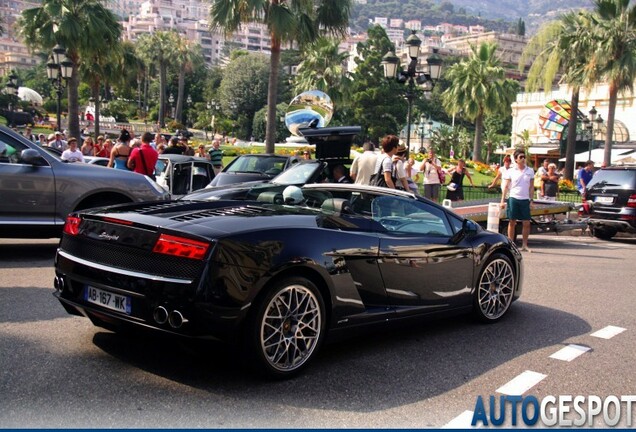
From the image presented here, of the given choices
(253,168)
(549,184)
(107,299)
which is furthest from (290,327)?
(549,184)

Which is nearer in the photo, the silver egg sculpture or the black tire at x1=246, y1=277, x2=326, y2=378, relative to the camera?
the black tire at x1=246, y1=277, x2=326, y2=378

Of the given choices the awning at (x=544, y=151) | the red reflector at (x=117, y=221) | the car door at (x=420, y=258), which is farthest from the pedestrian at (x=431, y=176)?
the awning at (x=544, y=151)

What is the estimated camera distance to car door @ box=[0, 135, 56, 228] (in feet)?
28.0

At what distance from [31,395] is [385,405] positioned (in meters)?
2.11

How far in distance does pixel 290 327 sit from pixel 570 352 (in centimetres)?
253

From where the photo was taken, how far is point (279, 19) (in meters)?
21.7

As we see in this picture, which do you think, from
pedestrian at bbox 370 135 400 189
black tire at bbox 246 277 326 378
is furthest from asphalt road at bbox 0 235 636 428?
pedestrian at bbox 370 135 400 189

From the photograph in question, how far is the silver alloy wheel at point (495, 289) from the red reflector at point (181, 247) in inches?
122

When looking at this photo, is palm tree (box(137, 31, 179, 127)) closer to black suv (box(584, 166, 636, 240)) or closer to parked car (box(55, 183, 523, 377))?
black suv (box(584, 166, 636, 240))

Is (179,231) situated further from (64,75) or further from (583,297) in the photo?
(64,75)

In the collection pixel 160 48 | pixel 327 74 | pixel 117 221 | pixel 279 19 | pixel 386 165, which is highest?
pixel 160 48

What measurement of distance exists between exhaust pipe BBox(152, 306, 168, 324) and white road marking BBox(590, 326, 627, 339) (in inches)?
159

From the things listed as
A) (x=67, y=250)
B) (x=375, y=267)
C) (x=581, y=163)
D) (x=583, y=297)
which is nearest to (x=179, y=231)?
(x=67, y=250)

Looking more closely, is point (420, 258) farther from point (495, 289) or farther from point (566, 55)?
point (566, 55)
